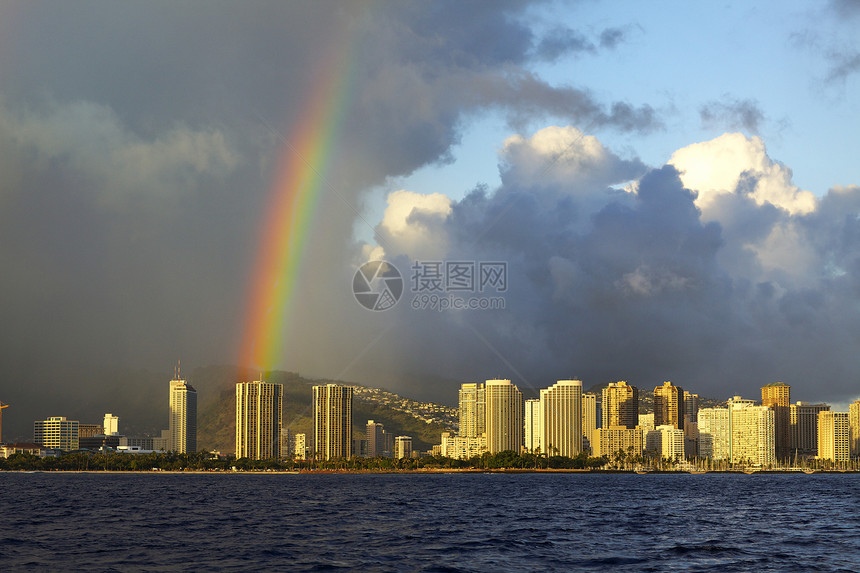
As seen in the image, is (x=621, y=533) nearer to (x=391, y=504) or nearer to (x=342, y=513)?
(x=342, y=513)

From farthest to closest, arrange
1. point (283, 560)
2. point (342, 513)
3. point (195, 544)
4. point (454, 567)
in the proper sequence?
point (342, 513) < point (195, 544) < point (283, 560) < point (454, 567)

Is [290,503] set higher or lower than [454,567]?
lower

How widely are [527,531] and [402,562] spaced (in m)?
29.9

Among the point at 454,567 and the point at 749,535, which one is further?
the point at 749,535

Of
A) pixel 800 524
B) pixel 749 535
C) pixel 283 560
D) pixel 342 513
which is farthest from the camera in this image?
pixel 342 513

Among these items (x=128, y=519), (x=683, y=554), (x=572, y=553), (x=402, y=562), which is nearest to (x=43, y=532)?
(x=128, y=519)

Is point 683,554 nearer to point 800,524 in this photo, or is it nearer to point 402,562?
point 402,562

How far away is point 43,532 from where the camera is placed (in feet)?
297

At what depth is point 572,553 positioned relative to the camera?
71875 millimetres

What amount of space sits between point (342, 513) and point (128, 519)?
2870 centimetres

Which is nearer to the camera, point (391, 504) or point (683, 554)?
point (683, 554)

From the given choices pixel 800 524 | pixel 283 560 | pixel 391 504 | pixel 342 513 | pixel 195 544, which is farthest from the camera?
pixel 391 504

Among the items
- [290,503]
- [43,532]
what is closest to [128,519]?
[43,532]

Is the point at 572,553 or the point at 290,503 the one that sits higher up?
the point at 572,553
